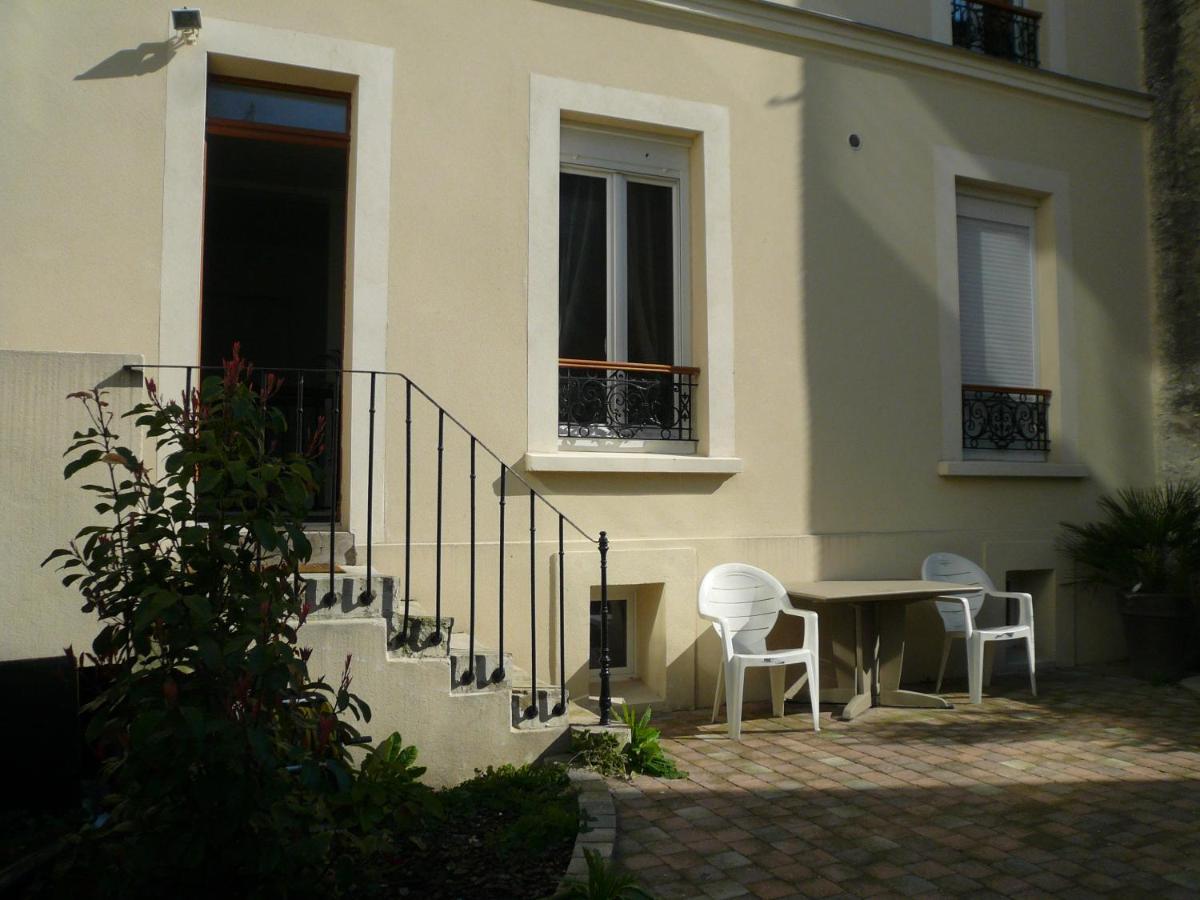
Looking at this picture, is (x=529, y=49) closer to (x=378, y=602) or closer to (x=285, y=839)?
(x=378, y=602)

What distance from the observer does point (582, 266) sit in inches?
240

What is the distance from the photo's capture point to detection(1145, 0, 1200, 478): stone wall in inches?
295

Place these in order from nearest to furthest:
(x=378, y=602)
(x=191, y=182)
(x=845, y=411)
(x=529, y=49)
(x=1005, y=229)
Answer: (x=378, y=602) → (x=191, y=182) → (x=529, y=49) → (x=845, y=411) → (x=1005, y=229)

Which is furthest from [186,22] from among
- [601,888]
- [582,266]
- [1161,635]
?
[1161,635]

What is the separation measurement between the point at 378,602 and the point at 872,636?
9.79 feet

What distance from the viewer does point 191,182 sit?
4.96 metres

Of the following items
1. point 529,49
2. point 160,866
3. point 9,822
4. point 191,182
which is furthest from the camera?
point 529,49

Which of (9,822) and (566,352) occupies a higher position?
(566,352)

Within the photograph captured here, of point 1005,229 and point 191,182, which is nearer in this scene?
point 191,182

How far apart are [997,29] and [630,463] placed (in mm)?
4636

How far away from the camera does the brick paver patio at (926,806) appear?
3352 mm

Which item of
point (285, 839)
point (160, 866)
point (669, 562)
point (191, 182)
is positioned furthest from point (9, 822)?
point (669, 562)

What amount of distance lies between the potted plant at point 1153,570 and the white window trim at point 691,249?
3.06 m

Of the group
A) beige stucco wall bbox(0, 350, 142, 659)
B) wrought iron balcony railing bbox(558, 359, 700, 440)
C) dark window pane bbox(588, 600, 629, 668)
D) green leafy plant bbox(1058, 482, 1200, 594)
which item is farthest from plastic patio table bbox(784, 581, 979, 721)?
beige stucco wall bbox(0, 350, 142, 659)
